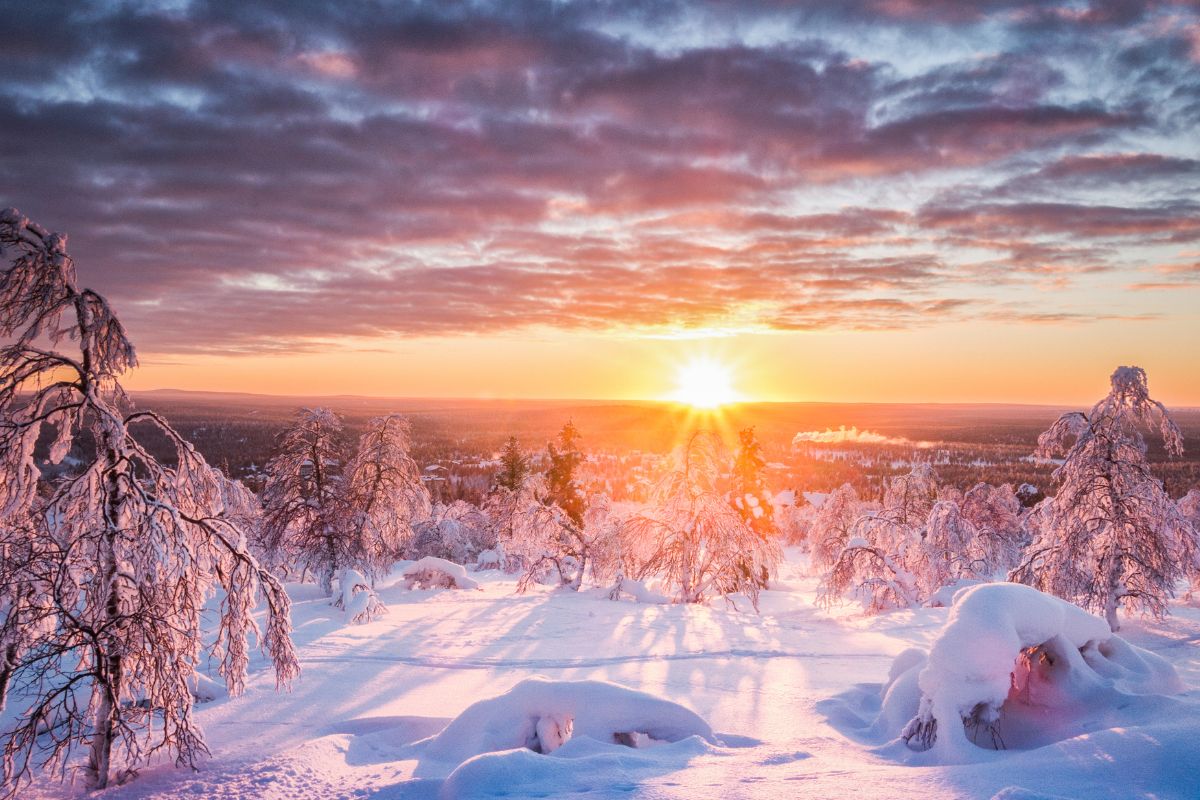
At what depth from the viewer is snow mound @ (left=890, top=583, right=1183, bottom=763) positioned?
765 cm

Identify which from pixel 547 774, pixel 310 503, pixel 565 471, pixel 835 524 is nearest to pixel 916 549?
pixel 835 524

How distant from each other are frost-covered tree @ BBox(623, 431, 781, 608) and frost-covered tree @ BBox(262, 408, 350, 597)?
37.4 feet

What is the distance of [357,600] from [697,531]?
12.3m

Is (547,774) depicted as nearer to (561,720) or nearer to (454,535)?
(561,720)

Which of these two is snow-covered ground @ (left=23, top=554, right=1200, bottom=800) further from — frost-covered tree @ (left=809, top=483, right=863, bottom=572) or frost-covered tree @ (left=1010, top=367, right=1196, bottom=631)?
frost-covered tree @ (left=809, top=483, right=863, bottom=572)

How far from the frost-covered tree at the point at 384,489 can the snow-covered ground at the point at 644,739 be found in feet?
18.3

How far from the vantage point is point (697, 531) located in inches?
920

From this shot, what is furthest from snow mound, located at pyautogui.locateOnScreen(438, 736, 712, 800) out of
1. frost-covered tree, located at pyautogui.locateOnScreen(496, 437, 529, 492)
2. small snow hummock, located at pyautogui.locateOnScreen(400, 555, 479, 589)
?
frost-covered tree, located at pyautogui.locateOnScreen(496, 437, 529, 492)

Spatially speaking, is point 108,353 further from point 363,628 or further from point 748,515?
point 748,515

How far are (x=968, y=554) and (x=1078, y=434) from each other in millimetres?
13003

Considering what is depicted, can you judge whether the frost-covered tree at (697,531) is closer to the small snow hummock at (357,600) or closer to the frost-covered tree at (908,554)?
the frost-covered tree at (908,554)

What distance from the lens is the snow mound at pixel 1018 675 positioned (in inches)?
301

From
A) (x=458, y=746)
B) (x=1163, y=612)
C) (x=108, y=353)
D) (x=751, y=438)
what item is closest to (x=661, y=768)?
(x=458, y=746)

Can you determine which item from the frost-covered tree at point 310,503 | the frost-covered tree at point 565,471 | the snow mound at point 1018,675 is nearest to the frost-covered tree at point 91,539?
the snow mound at point 1018,675
